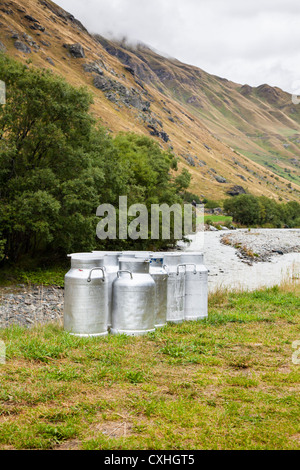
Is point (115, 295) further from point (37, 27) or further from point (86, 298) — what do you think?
point (37, 27)

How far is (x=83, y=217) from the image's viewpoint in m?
24.7

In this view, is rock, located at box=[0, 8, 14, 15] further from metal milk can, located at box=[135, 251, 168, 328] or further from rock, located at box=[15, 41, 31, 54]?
metal milk can, located at box=[135, 251, 168, 328]

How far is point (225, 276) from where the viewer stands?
31.5m

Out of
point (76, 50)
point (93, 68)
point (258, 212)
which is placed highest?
point (76, 50)

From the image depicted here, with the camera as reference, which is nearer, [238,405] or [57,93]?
[238,405]

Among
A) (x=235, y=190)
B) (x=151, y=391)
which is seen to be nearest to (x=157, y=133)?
(x=235, y=190)

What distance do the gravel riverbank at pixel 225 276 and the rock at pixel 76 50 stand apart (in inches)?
5070

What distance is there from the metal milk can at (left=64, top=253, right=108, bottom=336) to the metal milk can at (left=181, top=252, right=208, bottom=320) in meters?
2.12

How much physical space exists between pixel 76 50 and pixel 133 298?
175m

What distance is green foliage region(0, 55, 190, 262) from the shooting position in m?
22.5
